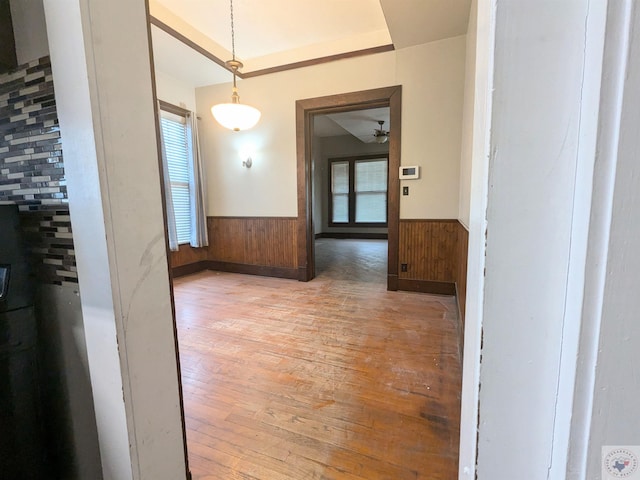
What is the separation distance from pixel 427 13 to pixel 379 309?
2691mm

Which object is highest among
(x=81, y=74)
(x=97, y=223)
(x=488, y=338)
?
(x=81, y=74)

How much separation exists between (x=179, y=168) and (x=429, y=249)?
11.4 feet

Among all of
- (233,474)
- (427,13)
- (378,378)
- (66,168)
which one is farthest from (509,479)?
(427,13)

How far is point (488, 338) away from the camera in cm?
38

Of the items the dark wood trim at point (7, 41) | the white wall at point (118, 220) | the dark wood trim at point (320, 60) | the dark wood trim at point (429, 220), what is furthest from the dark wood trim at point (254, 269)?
the dark wood trim at point (7, 41)

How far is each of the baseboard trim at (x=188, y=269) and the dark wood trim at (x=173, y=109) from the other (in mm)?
2108

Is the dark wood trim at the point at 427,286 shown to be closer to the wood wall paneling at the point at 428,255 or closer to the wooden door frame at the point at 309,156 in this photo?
the wood wall paneling at the point at 428,255

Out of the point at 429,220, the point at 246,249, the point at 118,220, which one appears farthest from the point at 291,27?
the point at 118,220

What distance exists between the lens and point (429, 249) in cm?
328

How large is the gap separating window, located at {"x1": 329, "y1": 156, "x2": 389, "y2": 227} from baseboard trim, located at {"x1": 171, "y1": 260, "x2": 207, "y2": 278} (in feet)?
16.5

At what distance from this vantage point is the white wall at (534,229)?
1.04 feet

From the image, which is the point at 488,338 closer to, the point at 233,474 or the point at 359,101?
the point at 233,474

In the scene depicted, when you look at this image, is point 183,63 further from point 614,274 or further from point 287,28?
point 614,274

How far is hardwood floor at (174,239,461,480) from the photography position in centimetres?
120
